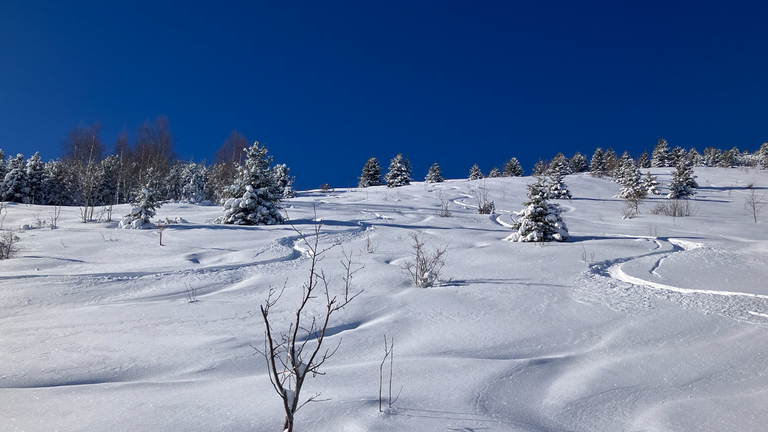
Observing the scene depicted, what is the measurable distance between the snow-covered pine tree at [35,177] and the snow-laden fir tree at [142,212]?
2062cm

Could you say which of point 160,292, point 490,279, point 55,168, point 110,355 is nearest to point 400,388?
point 110,355

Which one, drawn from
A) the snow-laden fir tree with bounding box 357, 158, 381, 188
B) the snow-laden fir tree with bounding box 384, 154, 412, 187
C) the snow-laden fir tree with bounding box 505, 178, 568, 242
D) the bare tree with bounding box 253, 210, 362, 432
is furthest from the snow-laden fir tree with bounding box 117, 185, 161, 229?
the snow-laden fir tree with bounding box 357, 158, 381, 188

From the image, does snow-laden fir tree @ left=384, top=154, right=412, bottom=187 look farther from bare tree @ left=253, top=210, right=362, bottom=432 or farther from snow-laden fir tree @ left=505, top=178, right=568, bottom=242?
bare tree @ left=253, top=210, right=362, bottom=432

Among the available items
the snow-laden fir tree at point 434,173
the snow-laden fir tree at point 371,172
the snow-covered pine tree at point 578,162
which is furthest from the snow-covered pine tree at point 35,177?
the snow-covered pine tree at point 578,162

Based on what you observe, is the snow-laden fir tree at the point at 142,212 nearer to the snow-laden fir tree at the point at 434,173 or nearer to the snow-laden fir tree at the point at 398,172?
the snow-laden fir tree at the point at 398,172

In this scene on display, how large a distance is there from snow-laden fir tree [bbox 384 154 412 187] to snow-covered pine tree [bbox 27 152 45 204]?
24.8 m

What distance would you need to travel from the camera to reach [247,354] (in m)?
2.55

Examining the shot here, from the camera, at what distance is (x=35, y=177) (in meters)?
22.6

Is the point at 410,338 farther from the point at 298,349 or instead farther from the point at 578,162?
the point at 578,162

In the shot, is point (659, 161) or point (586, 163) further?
point (586, 163)

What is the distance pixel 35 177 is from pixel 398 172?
26.0m

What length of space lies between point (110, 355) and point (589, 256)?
5.76 m

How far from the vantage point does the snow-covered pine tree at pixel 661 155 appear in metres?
39.7

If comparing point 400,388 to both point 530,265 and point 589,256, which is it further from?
point 589,256
